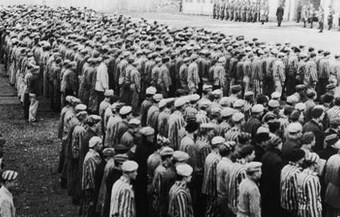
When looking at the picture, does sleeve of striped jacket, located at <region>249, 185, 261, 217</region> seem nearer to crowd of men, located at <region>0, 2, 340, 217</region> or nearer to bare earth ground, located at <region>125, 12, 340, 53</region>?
crowd of men, located at <region>0, 2, 340, 217</region>

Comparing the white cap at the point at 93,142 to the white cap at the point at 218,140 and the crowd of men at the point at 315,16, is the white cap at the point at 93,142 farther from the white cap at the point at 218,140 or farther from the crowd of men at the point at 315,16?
the crowd of men at the point at 315,16

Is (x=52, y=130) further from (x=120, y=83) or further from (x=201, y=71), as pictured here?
(x=201, y=71)

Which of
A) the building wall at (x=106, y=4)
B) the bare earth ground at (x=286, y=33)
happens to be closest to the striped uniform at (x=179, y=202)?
the bare earth ground at (x=286, y=33)

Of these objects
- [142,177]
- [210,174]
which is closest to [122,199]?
[142,177]

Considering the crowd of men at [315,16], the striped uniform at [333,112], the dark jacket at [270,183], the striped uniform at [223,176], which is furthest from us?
the crowd of men at [315,16]

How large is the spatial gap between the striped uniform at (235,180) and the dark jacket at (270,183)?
0.56 meters

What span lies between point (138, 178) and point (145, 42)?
1183 cm

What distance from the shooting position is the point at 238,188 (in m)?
8.10

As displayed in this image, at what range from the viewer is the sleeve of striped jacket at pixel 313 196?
7.64 metres

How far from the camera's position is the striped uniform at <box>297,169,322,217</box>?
7.64 meters

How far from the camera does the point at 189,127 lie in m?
9.88

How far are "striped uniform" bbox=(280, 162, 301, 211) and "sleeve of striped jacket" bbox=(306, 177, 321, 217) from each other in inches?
12.0

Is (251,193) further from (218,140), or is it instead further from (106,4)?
(106,4)

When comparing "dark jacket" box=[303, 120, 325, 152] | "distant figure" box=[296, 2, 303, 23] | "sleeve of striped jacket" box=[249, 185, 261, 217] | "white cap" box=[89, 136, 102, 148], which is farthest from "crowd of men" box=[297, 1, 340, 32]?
"sleeve of striped jacket" box=[249, 185, 261, 217]
